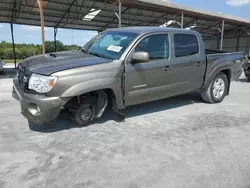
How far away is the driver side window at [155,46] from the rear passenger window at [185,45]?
0.94 feet

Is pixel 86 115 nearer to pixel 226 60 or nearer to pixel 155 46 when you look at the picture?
pixel 155 46

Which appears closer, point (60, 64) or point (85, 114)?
point (60, 64)

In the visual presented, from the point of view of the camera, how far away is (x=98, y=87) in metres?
3.48

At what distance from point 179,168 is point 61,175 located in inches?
53.7

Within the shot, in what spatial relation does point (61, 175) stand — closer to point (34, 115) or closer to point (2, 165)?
point (2, 165)

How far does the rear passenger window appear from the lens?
14.8 ft

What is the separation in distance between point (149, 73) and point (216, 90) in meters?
2.44

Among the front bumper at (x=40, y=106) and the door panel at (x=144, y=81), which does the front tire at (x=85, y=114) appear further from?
the door panel at (x=144, y=81)

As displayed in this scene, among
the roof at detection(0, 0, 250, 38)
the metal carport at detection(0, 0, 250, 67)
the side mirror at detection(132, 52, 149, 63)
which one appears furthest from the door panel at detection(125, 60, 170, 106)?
the roof at detection(0, 0, 250, 38)

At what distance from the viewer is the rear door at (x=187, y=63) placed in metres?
4.48

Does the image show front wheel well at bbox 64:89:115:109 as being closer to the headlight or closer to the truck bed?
the headlight

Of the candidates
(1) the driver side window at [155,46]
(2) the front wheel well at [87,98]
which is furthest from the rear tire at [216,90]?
(2) the front wheel well at [87,98]

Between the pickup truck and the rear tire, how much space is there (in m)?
0.15

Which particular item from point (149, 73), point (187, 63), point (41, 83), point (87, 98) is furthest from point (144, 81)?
point (41, 83)
